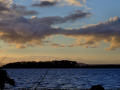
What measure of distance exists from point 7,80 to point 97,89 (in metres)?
13.6

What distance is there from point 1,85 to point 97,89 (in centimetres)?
1457

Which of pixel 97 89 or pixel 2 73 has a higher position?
pixel 2 73

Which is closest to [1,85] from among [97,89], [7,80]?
[7,80]

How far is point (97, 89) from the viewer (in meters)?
37.9

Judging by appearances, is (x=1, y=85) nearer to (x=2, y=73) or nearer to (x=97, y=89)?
(x=2, y=73)

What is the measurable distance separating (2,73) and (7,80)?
1289 millimetres

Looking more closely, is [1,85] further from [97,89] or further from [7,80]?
[97,89]

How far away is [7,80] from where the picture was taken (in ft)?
123

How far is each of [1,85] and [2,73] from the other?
77.8 inches

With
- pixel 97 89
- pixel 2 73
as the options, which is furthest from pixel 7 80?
pixel 97 89

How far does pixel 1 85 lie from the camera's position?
38.1 metres

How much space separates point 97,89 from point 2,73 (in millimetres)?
14503

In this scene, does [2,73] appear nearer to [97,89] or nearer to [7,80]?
[7,80]
